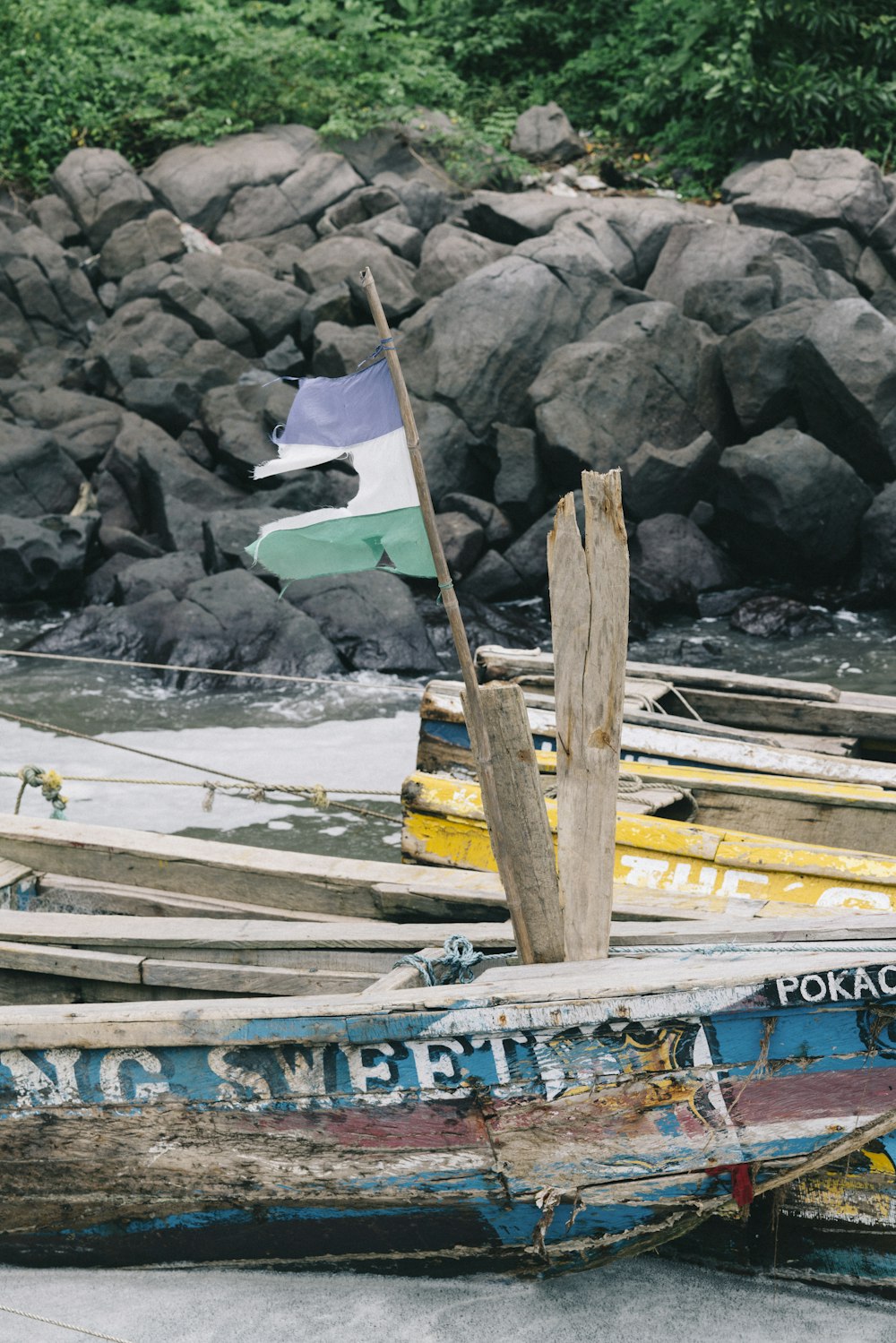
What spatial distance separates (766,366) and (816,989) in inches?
505

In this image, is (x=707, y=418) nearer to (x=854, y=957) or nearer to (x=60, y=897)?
(x=60, y=897)

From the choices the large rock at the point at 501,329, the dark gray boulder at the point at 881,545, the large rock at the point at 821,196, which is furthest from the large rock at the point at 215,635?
the large rock at the point at 821,196

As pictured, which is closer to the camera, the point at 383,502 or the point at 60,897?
the point at 383,502

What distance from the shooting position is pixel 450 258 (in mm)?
17391

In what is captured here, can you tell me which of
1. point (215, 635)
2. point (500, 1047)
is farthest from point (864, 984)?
point (215, 635)

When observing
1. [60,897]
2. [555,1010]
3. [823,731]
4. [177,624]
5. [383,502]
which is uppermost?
[383,502]

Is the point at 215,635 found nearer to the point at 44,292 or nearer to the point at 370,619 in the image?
the point at 370,619

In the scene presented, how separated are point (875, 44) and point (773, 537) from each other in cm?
1073

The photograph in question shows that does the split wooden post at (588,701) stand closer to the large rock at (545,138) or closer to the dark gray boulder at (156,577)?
the dark gray boulder at (156,577)

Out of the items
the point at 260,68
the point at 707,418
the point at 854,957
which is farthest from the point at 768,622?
the point at 260,68

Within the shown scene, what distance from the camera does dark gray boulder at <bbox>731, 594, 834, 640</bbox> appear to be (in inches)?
538

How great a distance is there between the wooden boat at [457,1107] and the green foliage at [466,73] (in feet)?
63.4

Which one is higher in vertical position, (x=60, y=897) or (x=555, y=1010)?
(x=555, y=1010)

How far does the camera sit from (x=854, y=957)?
3.45 meters
